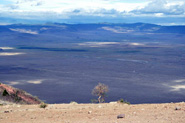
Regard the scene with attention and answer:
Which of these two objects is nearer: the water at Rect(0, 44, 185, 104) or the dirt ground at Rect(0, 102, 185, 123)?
the dirt ground at Rect(0, 102, 185, 123)

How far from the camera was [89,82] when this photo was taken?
56.9 meters

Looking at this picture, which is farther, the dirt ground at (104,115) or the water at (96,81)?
the water at (96,81)

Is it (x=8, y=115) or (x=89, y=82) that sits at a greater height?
(x=89, y=82)

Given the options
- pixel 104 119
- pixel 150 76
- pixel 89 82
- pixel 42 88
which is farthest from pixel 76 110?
pixel 150 76

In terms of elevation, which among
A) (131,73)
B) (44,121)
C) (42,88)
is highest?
(131,73)

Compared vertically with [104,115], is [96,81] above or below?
above

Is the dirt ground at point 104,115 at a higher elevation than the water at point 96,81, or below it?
below

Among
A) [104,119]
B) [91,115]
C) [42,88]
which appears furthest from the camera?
[42,88]

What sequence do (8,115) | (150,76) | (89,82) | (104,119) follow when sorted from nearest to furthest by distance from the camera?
(104,119) → (8,115) → (89,82) → (150,76)

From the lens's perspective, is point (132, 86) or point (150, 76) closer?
point (132, 86)

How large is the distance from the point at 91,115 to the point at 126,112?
1378mm

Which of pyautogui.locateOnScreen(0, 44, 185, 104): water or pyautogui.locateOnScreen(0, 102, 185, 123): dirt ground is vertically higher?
pyautogui.locateOnScreen(0, 44, 185, 104): water

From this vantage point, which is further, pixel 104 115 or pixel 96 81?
pixel 96 81

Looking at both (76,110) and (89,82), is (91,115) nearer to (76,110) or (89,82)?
(76,110)
